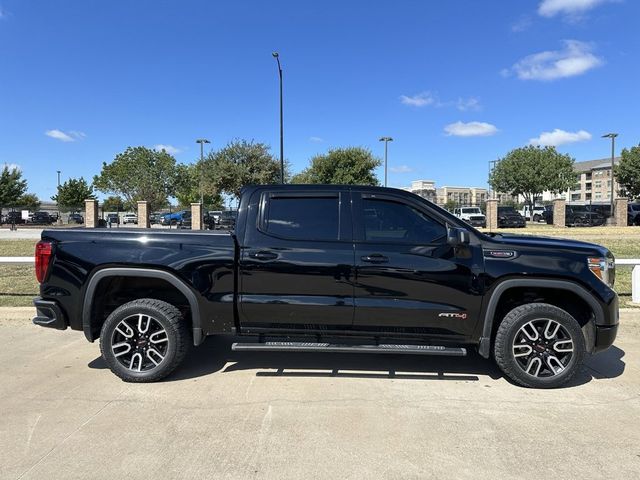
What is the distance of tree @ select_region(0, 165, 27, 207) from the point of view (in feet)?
172

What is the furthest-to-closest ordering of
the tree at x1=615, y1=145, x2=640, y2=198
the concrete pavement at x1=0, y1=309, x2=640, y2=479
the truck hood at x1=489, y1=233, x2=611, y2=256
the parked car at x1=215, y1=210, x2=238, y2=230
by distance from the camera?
the tree at x1=615, y1=145, x2=640, y2=198
the parked car at x1=215, y1=210, x2=238, y2=230
the truck hood at x1=489, y1=233, x2=611, y2=256
the concrete pavement at x1=0, y1=309, x2=640, y2=479

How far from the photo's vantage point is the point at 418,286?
4.36 meters

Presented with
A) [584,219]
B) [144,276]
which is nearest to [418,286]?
[144,276]

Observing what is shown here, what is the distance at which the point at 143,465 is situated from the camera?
10.3 ft

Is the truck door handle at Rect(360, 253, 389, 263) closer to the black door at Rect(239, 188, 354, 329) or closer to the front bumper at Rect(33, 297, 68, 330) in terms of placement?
the black door at Rect(239, 188, 354, 329)

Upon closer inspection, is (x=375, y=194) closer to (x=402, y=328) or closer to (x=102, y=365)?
(x=402, y=328)

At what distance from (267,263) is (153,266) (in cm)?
109

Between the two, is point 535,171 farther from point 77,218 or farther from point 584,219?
point 77,218

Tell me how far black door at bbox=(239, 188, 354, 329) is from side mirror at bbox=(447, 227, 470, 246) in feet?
2.96

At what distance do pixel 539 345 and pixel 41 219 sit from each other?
51.4 m

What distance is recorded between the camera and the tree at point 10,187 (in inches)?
2066

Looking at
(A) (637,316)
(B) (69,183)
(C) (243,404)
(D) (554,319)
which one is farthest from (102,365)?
(B) (69,183)

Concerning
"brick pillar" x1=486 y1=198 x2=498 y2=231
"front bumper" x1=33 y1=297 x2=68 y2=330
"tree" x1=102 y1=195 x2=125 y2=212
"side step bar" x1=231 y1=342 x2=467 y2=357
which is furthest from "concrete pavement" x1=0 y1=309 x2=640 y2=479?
"tree" x1=102 y1=195 x2=125 y2=212

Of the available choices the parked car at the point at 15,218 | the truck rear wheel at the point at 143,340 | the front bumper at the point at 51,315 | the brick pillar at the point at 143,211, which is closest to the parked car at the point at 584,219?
the brick pillar at the point at 143,211
